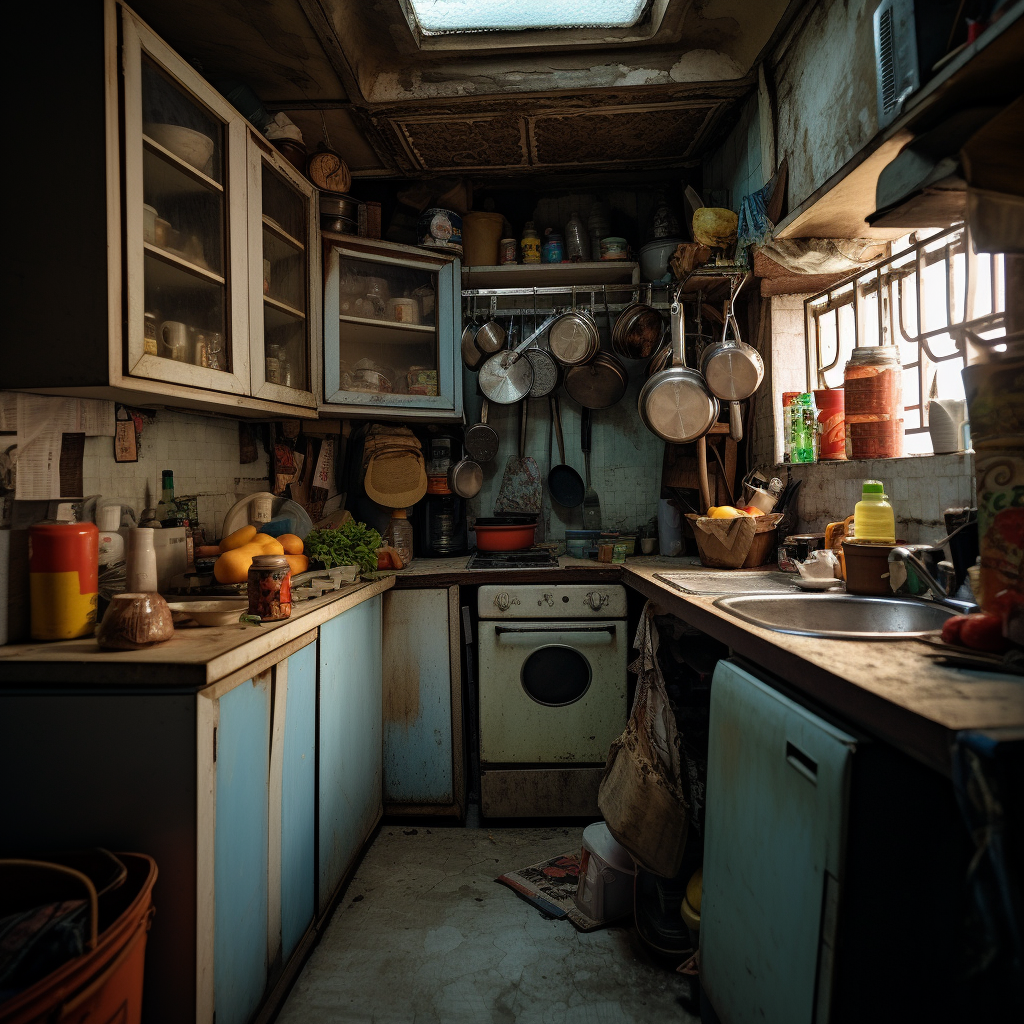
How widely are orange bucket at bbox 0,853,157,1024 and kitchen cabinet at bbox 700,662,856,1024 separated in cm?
100

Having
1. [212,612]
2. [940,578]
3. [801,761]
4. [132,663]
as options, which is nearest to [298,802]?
[212,612]

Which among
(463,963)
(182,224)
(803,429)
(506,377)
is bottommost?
(463,963)

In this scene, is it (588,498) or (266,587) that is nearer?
(266,587)

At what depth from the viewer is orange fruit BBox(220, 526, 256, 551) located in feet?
6.28

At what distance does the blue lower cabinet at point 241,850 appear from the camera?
1229 mm

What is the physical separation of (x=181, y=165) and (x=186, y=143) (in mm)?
77

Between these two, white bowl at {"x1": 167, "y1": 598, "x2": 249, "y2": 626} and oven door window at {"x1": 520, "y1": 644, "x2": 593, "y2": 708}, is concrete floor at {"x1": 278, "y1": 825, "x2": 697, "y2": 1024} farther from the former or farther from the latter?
white bowl at {"x1": 167, "y1": 598, "x2": 249, "y2": 626}

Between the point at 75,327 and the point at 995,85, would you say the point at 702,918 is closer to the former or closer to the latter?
the point at 995,85

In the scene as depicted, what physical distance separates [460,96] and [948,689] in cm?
245

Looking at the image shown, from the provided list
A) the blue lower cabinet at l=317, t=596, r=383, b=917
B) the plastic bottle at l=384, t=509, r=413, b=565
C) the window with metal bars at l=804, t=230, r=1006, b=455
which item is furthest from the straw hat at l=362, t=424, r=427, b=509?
the window with metal bars at l=804, t=230, r=1006, b=455

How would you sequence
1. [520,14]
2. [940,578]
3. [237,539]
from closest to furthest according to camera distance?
Result: [940,578] < [237,539] < [520,14]

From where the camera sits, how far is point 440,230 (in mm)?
2836

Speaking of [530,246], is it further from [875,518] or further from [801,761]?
[801,761]

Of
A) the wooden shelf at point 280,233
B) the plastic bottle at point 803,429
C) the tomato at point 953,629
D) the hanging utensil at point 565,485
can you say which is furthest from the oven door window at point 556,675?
the wooden shelf at point 280,233
